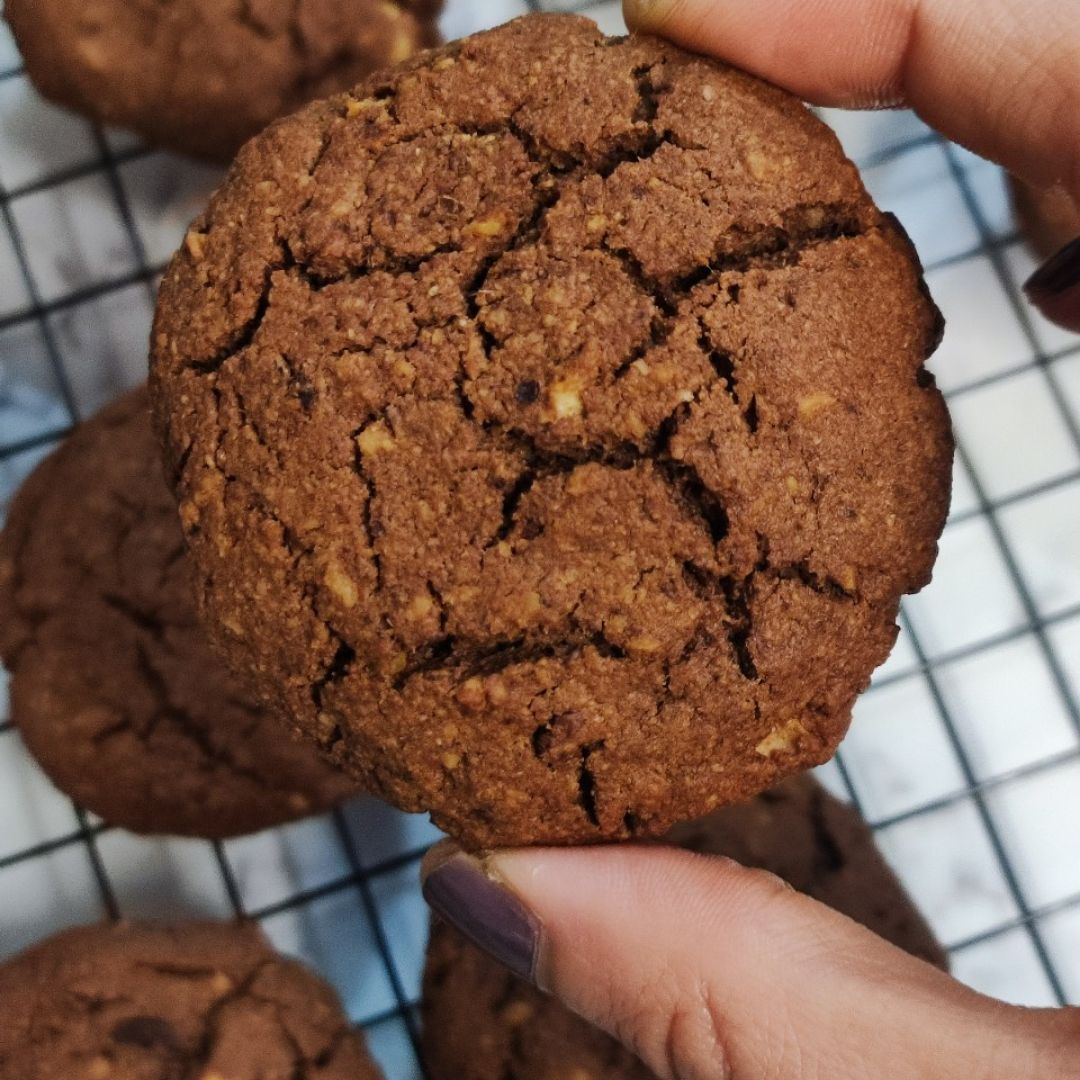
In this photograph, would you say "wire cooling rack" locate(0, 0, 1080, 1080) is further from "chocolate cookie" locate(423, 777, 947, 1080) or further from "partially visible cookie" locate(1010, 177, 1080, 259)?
"chocolate cookie" locate(423, 777, 947, 1080)

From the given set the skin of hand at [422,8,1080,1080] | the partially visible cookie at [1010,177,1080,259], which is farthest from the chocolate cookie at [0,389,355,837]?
the partially visible cookie at [1010,177,1080,259]

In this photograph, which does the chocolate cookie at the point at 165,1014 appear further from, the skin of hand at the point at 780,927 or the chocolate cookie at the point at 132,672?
the skin of hand at the point at 780,927

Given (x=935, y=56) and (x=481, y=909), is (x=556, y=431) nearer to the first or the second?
(x=481, y=909)

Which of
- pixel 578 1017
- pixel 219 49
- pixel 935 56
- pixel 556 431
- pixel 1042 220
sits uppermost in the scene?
pixel 219 49

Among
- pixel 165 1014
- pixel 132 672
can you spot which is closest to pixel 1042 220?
pixel 132 672

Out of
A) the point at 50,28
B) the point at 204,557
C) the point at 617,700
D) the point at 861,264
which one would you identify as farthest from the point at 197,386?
the point at 50,28

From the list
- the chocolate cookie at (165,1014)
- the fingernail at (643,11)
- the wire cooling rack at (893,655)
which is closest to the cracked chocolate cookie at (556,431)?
the fingernail at (643,11)

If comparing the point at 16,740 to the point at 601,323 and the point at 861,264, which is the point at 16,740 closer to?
the point at 601,323
